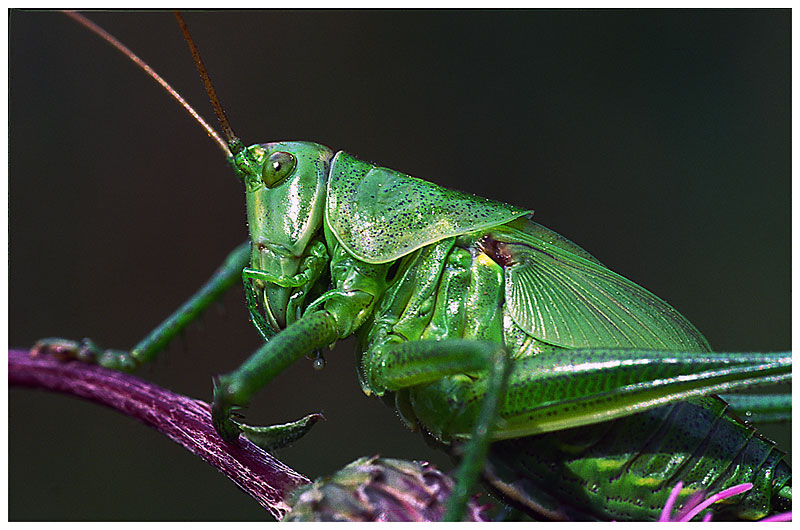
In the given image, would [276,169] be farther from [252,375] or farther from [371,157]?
[371,157]

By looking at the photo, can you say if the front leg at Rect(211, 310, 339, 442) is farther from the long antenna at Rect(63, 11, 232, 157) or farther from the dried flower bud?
the long antenna at Rect(63, 11, 232, 157)

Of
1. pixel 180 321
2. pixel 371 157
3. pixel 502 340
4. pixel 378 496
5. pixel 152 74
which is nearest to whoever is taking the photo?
pixel 378 496

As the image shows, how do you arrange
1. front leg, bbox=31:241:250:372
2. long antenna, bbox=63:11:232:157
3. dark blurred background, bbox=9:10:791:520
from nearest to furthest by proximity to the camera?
1. long antenna, bbox=63:11:232:157
2. front leg, bbox=31:241:250:372
3. dark blurred background, bbox=9:10:791:520

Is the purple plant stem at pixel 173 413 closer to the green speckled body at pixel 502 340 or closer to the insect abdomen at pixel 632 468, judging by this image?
the green speckled body at pixel 502 340

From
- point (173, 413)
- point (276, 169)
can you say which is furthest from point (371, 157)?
point (173, 413)

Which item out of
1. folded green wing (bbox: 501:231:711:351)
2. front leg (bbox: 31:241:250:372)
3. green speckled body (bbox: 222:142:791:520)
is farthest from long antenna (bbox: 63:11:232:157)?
folded green wing (bbox: 501:231:711:351)

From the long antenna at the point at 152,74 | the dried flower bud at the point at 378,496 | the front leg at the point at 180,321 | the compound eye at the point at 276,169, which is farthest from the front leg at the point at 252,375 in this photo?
the front leg at the point at 180,321
